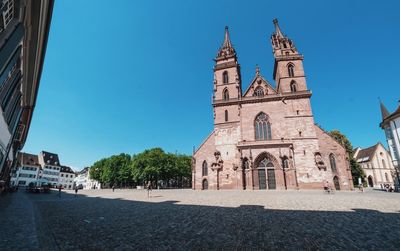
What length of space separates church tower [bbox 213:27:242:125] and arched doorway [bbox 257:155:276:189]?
7857 millimetres

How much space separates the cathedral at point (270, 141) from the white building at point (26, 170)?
211ft

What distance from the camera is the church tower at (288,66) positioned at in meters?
32.6

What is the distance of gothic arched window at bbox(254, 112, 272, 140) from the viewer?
31.0 m

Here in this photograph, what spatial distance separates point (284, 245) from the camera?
4504mm

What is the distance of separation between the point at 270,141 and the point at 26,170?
7839cm

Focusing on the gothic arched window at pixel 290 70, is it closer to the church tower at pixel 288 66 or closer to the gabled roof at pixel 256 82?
the church tower at pixel 288 66

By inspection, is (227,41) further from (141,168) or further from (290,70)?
(141,168)

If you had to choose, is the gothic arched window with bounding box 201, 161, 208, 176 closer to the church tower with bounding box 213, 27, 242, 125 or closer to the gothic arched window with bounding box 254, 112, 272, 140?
the church tower with bounding box 213, 27, 242, 125

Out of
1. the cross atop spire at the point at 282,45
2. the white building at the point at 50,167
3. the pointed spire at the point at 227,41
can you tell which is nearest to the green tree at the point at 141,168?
the white building at the point at 50,167

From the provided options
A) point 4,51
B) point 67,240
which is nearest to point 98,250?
point 67,240

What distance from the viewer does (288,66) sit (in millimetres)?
34000

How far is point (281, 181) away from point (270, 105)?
11915mm

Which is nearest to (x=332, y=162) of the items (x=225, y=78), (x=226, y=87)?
(x=226, y=87)

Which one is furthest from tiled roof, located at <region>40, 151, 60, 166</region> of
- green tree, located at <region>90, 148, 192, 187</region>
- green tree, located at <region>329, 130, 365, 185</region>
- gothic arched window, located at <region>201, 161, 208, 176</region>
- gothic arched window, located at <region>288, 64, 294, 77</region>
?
green tree, located at <region>329, 130, 365, 185</region>
